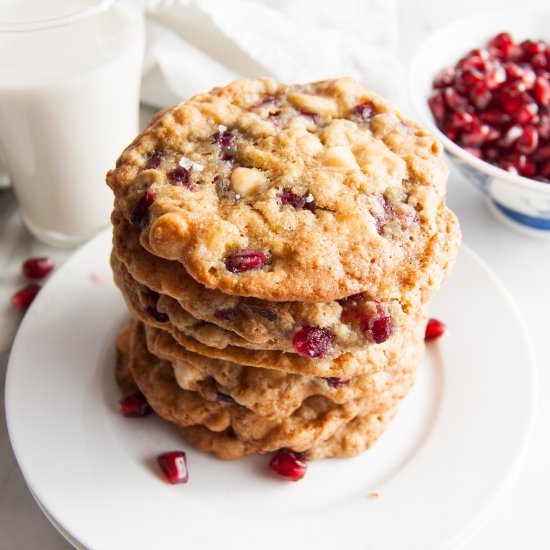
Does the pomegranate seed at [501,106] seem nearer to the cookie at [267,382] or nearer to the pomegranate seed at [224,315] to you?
the cookie at [267,382]

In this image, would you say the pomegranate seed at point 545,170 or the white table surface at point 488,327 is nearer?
the white table surface at point 488,327

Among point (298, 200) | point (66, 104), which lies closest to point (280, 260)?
point (298, 200)

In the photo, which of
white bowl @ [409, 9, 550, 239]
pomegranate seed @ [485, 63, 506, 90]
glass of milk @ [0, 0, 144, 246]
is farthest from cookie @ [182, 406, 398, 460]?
pomegranate seed @ [485, 63, 506, 90]

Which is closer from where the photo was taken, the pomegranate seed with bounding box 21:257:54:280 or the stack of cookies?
the stack of cookies

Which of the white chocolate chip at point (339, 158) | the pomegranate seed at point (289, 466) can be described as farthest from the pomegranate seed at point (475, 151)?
the pomegranate seed at point (289, 466)

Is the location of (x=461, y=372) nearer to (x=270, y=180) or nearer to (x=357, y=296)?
(x=357, y=296)

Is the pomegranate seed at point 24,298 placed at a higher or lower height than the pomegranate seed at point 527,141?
lower

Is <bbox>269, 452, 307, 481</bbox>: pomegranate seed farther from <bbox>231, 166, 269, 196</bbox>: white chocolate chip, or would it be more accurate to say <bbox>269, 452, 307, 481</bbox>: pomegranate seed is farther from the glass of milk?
the glass of milk

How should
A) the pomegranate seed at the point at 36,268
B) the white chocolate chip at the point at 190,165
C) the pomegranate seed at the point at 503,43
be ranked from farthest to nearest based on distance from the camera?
the pomegranate seed at the point at 503,43 → the pomegranate seed at the point at 36,268 → the white chocolate chip at the point at 190,165
